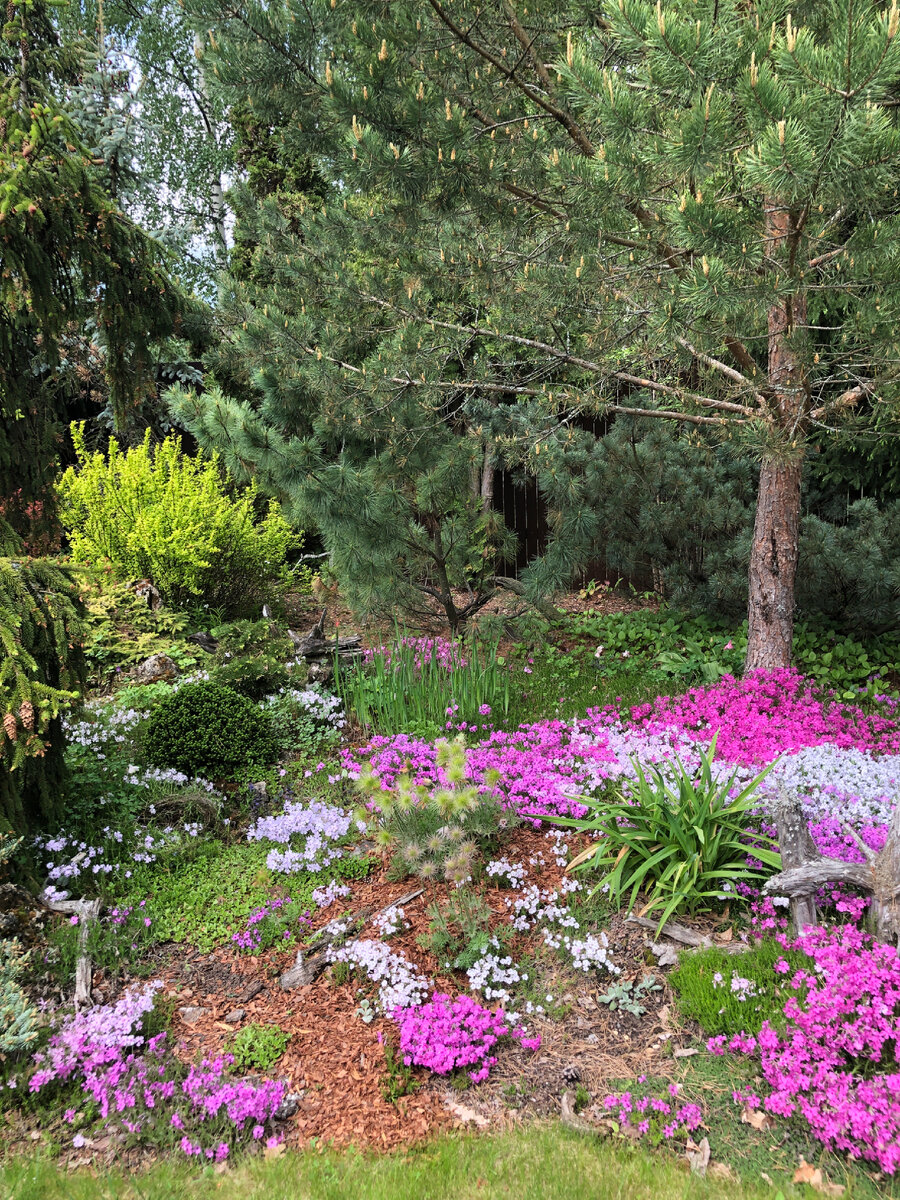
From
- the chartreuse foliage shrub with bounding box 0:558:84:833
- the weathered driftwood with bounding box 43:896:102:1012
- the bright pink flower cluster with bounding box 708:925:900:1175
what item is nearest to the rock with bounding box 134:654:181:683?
the chartreuse foliage shrub with bounding box 0:558:84:833

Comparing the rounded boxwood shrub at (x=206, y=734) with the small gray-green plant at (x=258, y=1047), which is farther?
the rounded boxwood shrub at (x=206, y=734)

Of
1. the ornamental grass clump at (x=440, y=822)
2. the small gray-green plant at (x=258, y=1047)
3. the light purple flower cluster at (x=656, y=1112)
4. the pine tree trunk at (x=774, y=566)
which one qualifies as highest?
the pine tree trunk at (x=774, y=566)

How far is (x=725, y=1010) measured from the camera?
2480 mm

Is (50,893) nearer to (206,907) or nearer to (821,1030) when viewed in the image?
(206,907)

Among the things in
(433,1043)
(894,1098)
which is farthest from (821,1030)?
(433,1043)

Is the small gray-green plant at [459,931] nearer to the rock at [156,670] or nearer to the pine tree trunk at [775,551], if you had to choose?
the pine tree trunk at [775,551]

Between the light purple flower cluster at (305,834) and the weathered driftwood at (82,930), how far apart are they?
734 mm

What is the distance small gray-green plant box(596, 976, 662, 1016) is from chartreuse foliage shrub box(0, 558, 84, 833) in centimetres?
217

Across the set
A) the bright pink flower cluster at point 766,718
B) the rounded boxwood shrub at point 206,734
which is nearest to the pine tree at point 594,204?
the bright pink flower cluster at point 766,718

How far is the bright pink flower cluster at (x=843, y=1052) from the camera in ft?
Answer: 6.56

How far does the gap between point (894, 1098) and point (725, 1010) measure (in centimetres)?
52

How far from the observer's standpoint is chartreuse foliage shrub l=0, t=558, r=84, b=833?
2592 millimetres

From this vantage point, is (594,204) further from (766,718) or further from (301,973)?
(301,973)

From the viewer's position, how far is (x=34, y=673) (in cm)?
278
